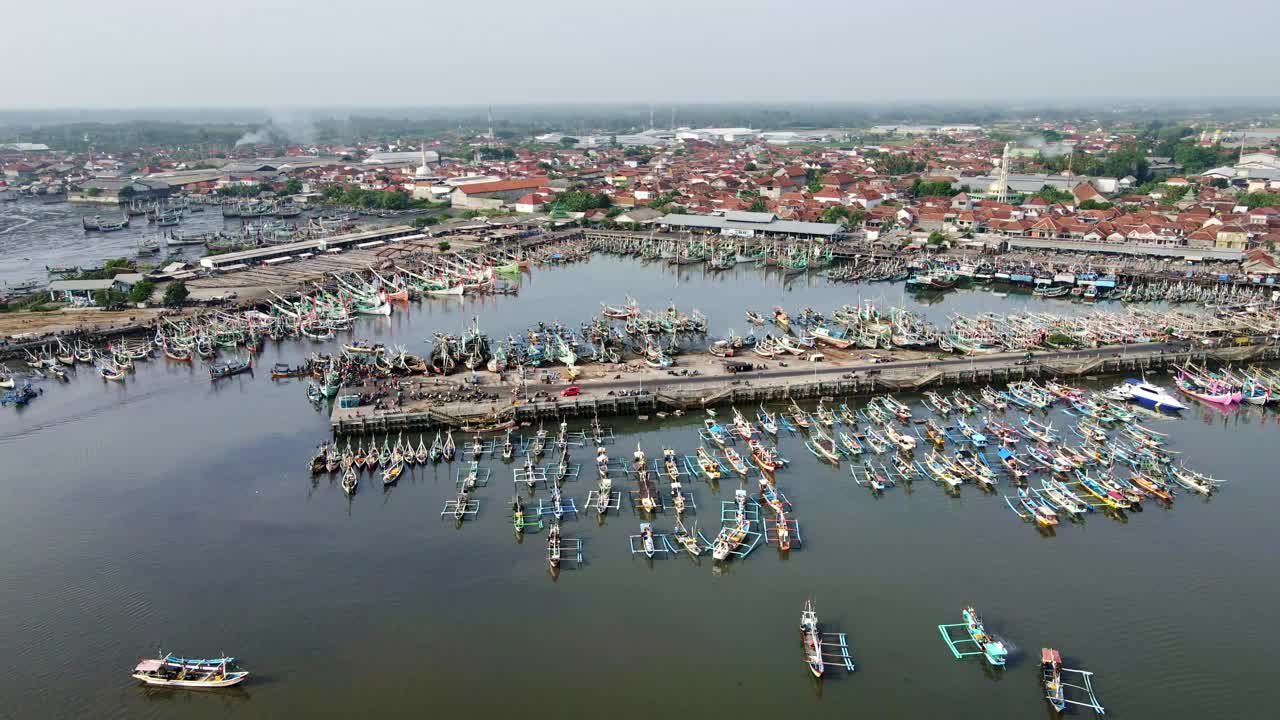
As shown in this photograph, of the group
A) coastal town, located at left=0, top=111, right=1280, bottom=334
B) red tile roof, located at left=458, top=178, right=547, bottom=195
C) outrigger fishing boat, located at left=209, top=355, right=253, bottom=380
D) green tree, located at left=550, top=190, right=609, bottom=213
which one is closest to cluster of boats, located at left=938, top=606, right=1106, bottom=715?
outrigger fishing boat, located at left=209, top=355, right=253, bottom=380

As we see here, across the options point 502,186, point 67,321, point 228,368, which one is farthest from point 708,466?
point 502,186

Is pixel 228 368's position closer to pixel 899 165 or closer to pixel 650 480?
pixel 650 480

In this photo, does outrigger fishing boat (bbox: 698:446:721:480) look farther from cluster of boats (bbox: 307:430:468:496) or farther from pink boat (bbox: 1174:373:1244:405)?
pink boat (bbox: 1174:373:1244:405)

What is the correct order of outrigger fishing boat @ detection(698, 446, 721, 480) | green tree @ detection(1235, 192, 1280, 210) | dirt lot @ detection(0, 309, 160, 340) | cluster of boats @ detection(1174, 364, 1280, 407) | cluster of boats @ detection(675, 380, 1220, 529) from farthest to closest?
green tree @ detection(1235, 192, 1280, 210)
dirt lot @ detection(0, 309, 160, 340)
cluster of boats @ detection(1174, 364, 1280, 407)
outrigger fishing boat @ detection(698, 446, 721, 480)
cluster of boats @ detection(675, 380, 1220, 529)

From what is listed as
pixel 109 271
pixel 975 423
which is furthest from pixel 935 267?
pixel 109 271

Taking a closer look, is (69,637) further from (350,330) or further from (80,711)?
(350,330)

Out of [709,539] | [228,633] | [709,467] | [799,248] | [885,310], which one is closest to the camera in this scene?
[228,633]
